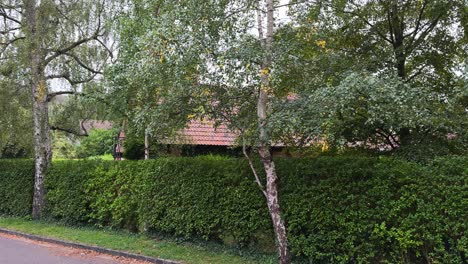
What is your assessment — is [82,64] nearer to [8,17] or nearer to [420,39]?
[8,17]

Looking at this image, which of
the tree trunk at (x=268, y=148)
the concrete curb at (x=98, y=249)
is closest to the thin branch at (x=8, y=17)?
the concrete curb at (x=98, y=249)

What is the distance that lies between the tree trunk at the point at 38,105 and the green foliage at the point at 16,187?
0.65m

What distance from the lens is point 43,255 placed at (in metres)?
10.2

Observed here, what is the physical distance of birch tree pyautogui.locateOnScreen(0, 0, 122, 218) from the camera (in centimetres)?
1459

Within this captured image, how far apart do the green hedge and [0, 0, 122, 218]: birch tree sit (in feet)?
12.7

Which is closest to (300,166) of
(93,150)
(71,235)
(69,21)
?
(71,235)

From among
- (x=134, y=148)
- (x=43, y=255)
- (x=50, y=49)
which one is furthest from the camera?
(x=134, y=148)

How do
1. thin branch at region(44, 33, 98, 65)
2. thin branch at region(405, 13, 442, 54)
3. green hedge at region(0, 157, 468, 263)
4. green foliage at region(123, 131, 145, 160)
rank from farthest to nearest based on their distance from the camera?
green foliage at region(123, 131, 145, 160)
thin branch at region(44, 33, 98, 65)
thin branch at region(405, 13, 442, 54)
green hedge at region(0, 157, 468, 263)

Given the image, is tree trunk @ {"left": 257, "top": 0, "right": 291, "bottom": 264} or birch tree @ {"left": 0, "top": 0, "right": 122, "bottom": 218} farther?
birch tree @ {"left": 0, "top": 0, "right": 122, "bottom": 218}

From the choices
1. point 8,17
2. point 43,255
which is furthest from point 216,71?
point 8,17

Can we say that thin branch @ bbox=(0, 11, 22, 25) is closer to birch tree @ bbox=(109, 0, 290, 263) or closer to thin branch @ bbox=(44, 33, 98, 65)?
thin branch @ bbox=(44, 33, 98, 65)

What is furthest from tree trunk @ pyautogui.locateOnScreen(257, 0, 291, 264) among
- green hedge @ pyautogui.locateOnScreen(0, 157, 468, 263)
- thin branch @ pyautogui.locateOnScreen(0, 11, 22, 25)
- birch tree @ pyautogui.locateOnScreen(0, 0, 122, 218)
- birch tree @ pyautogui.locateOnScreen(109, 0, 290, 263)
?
thin branch @ pyautogui.locateOnScreen(0, 11, 22, 25)

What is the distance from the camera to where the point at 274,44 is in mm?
7926

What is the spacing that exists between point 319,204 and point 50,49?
10.9 meters
